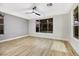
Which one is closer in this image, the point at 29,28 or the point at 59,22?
the point at 59,22

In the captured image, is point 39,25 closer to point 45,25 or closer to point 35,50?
point 45,25

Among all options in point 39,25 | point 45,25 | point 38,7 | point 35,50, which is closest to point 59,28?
point 45,25

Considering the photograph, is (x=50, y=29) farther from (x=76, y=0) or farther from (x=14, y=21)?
(x=76, y=0)

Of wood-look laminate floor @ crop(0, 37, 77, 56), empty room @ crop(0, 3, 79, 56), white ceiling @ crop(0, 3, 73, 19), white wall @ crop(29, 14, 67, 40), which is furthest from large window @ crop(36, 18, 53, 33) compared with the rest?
wood-look laminate floor @ crop(0, 37, 77, 56)

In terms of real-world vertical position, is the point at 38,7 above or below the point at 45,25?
above

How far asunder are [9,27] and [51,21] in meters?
3.96

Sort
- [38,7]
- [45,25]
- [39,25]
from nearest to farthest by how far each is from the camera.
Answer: [38,7], [45,25], [39,25]

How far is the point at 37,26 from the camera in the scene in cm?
905

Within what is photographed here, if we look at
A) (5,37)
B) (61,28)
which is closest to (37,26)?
(61,28)

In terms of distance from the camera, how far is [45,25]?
8148 millimetres

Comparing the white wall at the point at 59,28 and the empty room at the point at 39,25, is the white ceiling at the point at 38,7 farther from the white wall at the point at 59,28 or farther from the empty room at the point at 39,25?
the white wall at the point at 59,28

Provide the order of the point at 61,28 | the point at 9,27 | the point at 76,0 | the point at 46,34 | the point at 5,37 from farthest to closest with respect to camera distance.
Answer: the point at 46,34
the point at 61,28
the point at 9,27
the point at 5,37
the point at 76,0

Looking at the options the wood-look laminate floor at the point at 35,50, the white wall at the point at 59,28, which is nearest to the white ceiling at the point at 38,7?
the white wall at the point at 59,28

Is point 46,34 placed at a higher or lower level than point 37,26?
lower
